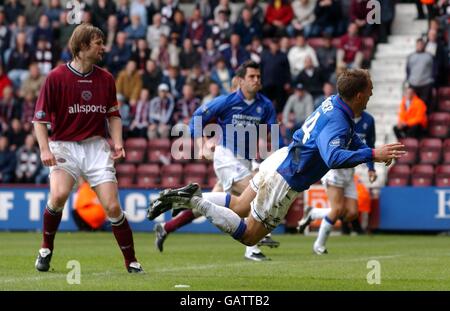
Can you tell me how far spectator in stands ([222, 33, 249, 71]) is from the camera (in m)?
23.6

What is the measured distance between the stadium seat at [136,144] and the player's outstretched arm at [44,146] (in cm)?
1223

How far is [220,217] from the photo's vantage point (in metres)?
10.7

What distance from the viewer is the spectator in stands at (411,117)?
21.8 metres

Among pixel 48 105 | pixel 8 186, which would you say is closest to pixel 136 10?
pixel 8 186

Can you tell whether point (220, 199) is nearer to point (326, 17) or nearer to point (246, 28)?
point (246, 28)

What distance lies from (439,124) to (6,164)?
8694 millimetres

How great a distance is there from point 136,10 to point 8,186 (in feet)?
18.7

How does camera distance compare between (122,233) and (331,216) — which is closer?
(122,233)

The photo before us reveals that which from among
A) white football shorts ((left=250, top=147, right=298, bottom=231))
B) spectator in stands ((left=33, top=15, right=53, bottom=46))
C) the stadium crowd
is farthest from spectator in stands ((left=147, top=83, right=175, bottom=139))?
white football shorts ((left=250, top=147, right=298, bottom=231))

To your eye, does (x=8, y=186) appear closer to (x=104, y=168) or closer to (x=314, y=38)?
(x=314, y=38)

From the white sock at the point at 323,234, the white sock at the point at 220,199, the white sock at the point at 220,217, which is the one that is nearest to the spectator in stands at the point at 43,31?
the white sock at the point at 323,234

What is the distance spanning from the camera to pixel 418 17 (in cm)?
2498
